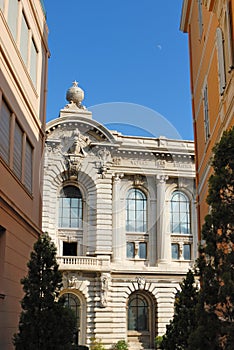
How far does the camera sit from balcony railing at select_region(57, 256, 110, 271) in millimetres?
34375

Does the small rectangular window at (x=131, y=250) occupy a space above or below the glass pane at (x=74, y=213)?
below

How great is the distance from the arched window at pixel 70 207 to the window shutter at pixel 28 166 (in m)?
19.9

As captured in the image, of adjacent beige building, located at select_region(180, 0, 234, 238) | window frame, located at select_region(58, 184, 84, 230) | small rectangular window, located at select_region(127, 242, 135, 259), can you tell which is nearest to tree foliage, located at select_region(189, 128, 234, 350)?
adjacent beige building, located at select_region(180, 0, 234, 238)

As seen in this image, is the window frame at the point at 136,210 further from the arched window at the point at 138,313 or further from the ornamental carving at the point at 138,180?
the arched window at the point at 138,313

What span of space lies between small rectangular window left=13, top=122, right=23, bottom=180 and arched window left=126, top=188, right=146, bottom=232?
905 inches

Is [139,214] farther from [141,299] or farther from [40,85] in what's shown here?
[40,85]

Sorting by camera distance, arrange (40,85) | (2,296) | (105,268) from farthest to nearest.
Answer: (105,268)
(40,85)
(2,296)

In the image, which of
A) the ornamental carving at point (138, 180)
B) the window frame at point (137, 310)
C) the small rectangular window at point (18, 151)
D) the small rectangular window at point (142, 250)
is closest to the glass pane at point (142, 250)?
the small rectangular window at point (142, 250)

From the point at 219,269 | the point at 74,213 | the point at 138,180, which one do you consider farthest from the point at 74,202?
the point at 219,269

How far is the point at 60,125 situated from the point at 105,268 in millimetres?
10499

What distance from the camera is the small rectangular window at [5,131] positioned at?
45.4 feet

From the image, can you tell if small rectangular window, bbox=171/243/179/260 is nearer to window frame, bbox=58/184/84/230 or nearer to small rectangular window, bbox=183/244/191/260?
small rectangular window, bbox=183/244/191/260

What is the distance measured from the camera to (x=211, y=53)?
1495 centimetres

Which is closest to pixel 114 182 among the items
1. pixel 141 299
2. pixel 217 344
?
pixel 141 299
